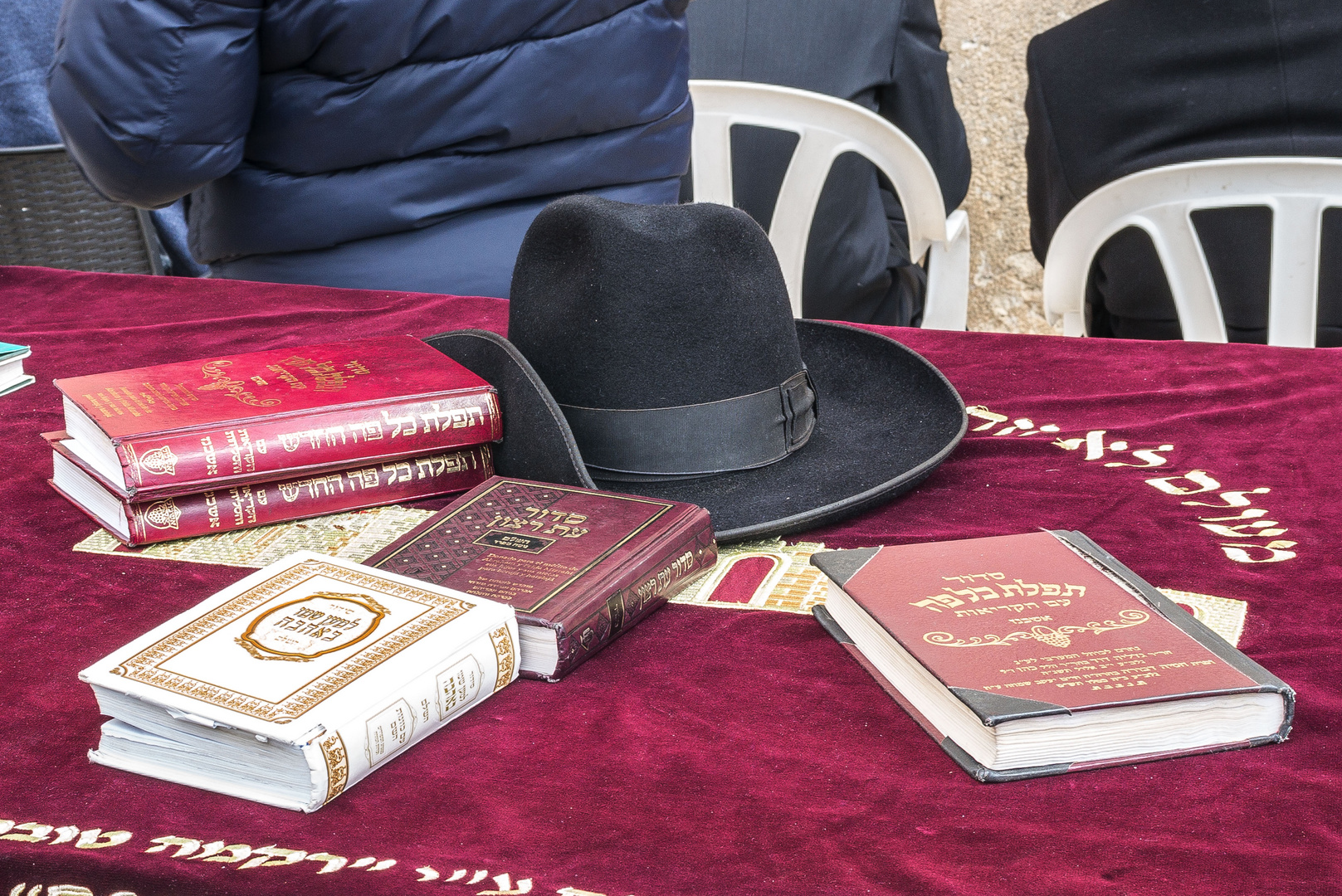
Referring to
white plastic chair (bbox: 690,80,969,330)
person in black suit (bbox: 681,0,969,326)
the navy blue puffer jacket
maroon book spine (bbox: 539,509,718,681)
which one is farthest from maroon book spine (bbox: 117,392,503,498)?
person in black suit (bbox: 681,0,969,326)

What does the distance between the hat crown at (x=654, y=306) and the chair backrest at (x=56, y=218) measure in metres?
1.80

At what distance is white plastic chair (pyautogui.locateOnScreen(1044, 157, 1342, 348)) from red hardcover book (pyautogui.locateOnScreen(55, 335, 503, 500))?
40.2 inches

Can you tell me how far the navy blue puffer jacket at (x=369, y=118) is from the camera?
4.32ft

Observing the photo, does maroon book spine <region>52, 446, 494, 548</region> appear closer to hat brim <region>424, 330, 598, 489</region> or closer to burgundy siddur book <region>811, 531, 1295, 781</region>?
hat brim <region>424, 330, 598, 489</region>

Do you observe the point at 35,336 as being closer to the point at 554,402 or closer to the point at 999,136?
the point at 554,402

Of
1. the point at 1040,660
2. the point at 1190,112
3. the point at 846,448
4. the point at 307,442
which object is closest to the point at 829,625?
the point at 1040,660

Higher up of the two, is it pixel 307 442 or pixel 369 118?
pixel 369 118

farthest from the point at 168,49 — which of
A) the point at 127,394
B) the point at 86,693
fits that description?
the point at 86,693

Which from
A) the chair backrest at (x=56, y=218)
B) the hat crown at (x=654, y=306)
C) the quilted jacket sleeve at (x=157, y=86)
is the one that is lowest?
the chair backrest at (x=56, y=218)

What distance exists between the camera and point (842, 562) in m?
0.70

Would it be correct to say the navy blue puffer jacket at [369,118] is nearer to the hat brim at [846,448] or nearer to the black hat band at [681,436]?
the hat brim at [846,448]

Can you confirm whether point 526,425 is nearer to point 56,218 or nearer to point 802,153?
point 802,153

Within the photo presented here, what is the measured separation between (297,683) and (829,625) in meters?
0.31

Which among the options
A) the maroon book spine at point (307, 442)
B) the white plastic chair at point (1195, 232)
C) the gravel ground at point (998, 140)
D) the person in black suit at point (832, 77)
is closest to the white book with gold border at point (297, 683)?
the maroon book spine at point (307, 442)
